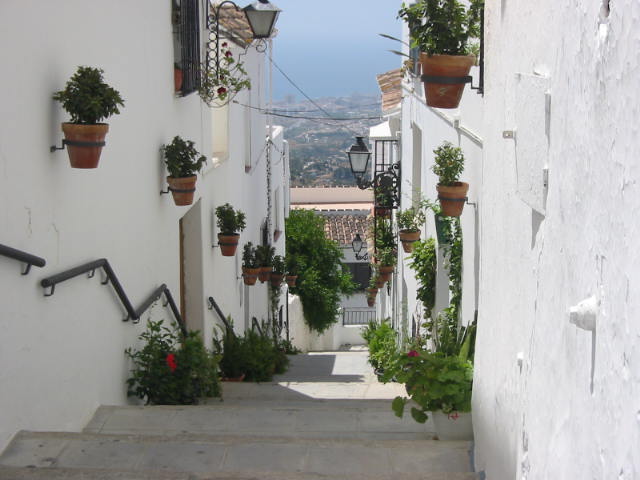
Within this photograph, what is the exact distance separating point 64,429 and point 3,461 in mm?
892

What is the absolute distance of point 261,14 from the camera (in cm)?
909

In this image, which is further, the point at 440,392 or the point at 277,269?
the point at 277,269

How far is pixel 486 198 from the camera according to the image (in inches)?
163

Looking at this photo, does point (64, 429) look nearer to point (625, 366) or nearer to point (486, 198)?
point (486, 198)

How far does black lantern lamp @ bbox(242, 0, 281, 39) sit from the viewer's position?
9.09 meters

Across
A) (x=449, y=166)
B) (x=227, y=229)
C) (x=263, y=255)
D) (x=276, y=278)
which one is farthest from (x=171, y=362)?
(x=276, y=278)

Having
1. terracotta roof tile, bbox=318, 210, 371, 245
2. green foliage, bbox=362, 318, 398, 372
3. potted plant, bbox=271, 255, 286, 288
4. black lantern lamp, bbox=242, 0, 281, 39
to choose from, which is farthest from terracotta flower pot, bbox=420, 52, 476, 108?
terracotta roof tile, bbox=318, 210, 371, 245

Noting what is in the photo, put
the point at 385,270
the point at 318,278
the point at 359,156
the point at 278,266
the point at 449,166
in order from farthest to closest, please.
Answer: the point at 318,278
the point at 278,266
the point at 385,270
the point at 359,156
the point at 449,166

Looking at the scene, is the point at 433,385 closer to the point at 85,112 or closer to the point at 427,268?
the point at 85,112

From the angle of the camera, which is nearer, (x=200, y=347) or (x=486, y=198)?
(x=486, y=198)

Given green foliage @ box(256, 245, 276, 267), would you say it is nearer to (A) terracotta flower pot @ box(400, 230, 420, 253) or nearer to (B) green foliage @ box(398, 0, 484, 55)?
(A) terracotta flower pot @ box(400, 230, 420, 253)

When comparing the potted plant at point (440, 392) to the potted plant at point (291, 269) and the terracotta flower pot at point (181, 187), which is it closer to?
the terracotta flower pot at point (181, 187)

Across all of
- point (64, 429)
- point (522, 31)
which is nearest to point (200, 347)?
point (64, 429)

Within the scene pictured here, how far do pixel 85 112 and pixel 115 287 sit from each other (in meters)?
1.52
